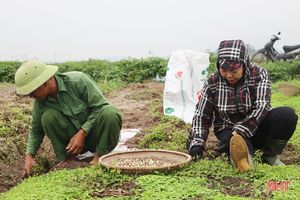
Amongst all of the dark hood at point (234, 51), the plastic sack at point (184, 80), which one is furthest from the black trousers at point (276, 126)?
the plastic sack at point (184, 80)

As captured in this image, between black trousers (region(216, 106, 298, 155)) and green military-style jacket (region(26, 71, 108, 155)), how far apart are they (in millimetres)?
1224

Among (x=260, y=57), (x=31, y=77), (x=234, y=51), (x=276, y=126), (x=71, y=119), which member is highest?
(x=234, y=51)

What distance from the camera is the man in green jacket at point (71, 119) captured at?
15.4 ft

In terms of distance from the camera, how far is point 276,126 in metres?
4.36

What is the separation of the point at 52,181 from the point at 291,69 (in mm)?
9502

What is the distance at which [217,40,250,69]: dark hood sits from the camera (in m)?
4.19

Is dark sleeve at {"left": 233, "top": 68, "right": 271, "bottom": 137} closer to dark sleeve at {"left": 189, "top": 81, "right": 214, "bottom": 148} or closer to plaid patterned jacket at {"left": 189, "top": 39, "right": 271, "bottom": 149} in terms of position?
plaid patterned jacket at {"left": 189, "top": 39, "right": 271, "bottom": 149}

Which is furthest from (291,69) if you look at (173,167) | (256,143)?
(173,167)

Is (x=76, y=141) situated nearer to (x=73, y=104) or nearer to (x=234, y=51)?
(x=73, y=104)

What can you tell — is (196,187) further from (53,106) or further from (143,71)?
(143,71)

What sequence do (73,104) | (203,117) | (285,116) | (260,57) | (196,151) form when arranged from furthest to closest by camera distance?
(260,57), (73,104), (203,117), (196,151), (285,116)

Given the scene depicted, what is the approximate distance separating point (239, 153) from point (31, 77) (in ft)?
6.08

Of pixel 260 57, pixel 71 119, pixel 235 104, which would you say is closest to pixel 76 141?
pixel 71 119

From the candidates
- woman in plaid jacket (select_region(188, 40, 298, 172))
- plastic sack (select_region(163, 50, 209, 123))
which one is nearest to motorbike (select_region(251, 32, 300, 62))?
plastic sack (select_region(163, 50, 209, 123))
